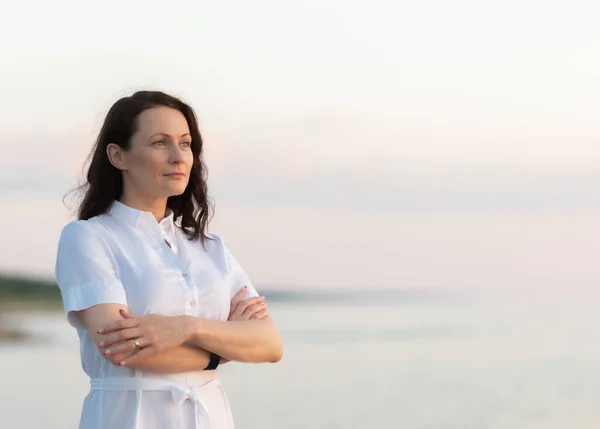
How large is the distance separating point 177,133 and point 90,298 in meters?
0.45

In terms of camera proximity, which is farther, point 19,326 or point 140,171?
point 19,326

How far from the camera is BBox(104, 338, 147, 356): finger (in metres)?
2.34

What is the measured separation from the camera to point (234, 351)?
2475 mm

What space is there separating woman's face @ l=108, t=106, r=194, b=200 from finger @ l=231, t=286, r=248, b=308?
0.98ft

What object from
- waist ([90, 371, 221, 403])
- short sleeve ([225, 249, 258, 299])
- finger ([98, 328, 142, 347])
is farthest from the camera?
short sleeve ([225, 249, 258, 299])

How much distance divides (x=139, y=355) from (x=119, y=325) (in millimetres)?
82

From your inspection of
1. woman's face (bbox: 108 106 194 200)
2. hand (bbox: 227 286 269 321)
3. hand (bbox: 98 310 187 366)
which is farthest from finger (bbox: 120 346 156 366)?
woman's face (bbox: 108 106 194 200)

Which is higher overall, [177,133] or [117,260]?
[177,133]

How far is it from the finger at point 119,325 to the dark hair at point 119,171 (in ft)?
1.14

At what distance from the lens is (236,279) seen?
268 cm

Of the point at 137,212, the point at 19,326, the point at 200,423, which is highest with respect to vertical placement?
the point at 137,212

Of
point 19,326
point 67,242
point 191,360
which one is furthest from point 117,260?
point 19,326

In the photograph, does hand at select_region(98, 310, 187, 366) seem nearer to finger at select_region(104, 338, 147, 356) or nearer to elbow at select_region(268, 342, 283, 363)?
finger at select_region(104, 338, 147, 356)

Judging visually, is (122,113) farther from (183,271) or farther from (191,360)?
(191,360)
